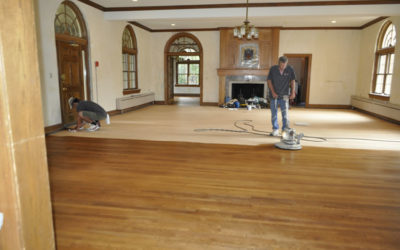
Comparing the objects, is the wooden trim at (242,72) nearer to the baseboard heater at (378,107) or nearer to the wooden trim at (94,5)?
the baseboard heater at (378,107)

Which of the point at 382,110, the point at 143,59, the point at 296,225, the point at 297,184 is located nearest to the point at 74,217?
the point at 296,225

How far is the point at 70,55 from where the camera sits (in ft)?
20.8

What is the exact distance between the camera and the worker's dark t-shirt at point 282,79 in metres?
5.09

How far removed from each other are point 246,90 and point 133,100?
3.98 metres

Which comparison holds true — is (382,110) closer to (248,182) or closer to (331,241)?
(248,182)

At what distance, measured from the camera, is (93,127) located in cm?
574

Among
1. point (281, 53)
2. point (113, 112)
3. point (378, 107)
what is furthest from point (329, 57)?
point (113, 112)

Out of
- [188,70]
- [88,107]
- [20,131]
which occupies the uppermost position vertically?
[188,70]

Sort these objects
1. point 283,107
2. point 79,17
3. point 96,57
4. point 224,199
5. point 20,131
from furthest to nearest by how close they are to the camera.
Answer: point 96,57, point 79,17, point 283,107, point 224,199, point 20,131

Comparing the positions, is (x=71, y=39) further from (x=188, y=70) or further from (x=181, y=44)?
(x=188, y=70)

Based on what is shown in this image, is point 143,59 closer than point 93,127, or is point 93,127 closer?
point 93,127

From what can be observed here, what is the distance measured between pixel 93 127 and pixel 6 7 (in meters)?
4.82

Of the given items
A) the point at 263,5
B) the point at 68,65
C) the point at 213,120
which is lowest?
the point at 213,120

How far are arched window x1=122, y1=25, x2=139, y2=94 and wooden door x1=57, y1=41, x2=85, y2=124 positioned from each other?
233cm
